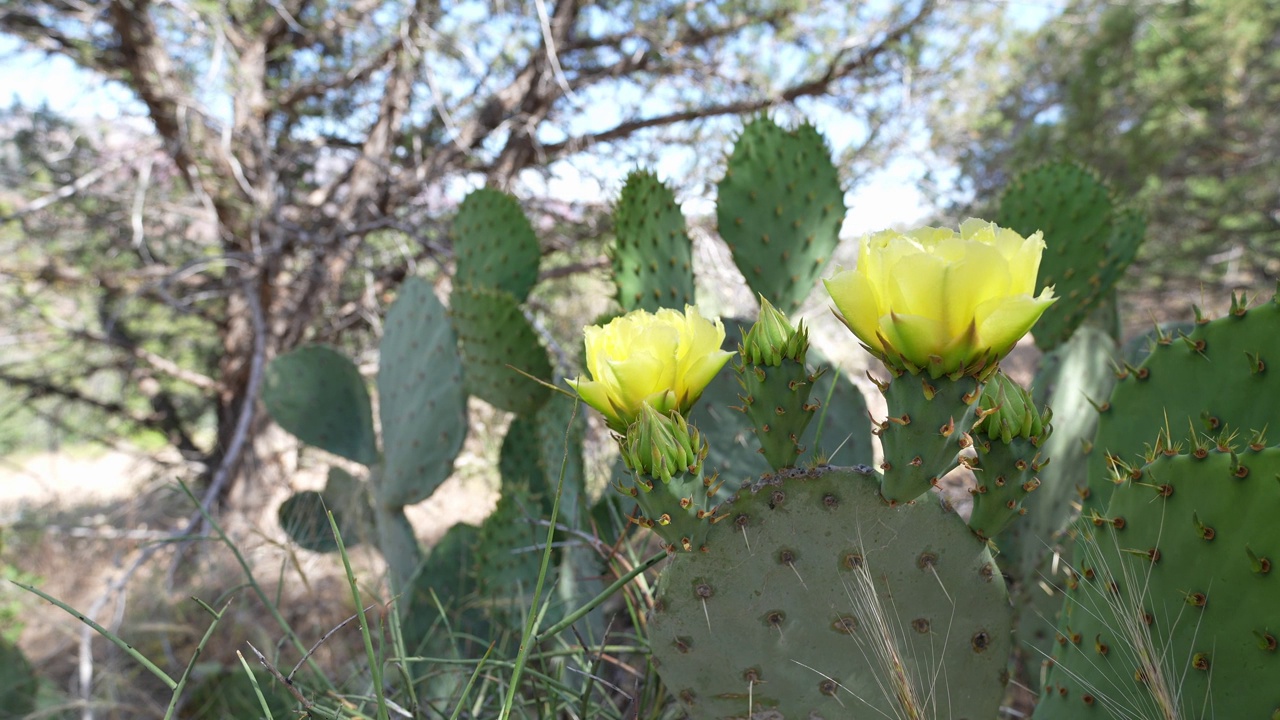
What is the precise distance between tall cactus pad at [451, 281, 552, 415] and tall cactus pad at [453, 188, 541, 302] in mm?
222

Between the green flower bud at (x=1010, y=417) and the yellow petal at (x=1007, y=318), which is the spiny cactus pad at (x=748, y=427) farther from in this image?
the yellow petal at (x=1007, y=318)

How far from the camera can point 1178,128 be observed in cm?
618

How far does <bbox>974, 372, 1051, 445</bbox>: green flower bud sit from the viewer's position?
1.95ft

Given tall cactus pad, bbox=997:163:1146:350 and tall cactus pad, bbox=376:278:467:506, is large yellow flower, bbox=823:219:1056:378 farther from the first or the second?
tall cactus pad, bbox=376:278:467:506

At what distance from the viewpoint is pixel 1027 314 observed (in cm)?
47

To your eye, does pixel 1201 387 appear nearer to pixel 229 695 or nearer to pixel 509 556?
pixel 509 556

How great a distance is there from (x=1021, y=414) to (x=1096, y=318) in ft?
5.20

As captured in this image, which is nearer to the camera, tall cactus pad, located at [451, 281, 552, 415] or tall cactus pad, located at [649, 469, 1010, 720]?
tall cactus pad, located at [649, 469, 1010, 720]

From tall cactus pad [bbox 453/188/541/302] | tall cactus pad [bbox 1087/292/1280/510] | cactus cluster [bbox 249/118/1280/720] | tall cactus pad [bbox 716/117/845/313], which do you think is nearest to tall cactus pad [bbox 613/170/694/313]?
tall cactus pad [bbox 716/117/845/313]

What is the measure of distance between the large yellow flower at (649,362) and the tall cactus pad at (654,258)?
733 millimetres

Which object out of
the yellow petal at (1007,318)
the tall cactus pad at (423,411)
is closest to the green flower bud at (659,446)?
the yellow petal at (1007,318)

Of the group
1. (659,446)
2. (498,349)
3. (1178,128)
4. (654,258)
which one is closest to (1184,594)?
(659,446)

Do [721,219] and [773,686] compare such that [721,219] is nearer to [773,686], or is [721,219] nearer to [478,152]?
[773,686]

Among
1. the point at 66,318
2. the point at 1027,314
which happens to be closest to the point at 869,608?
the point at 1027,314
